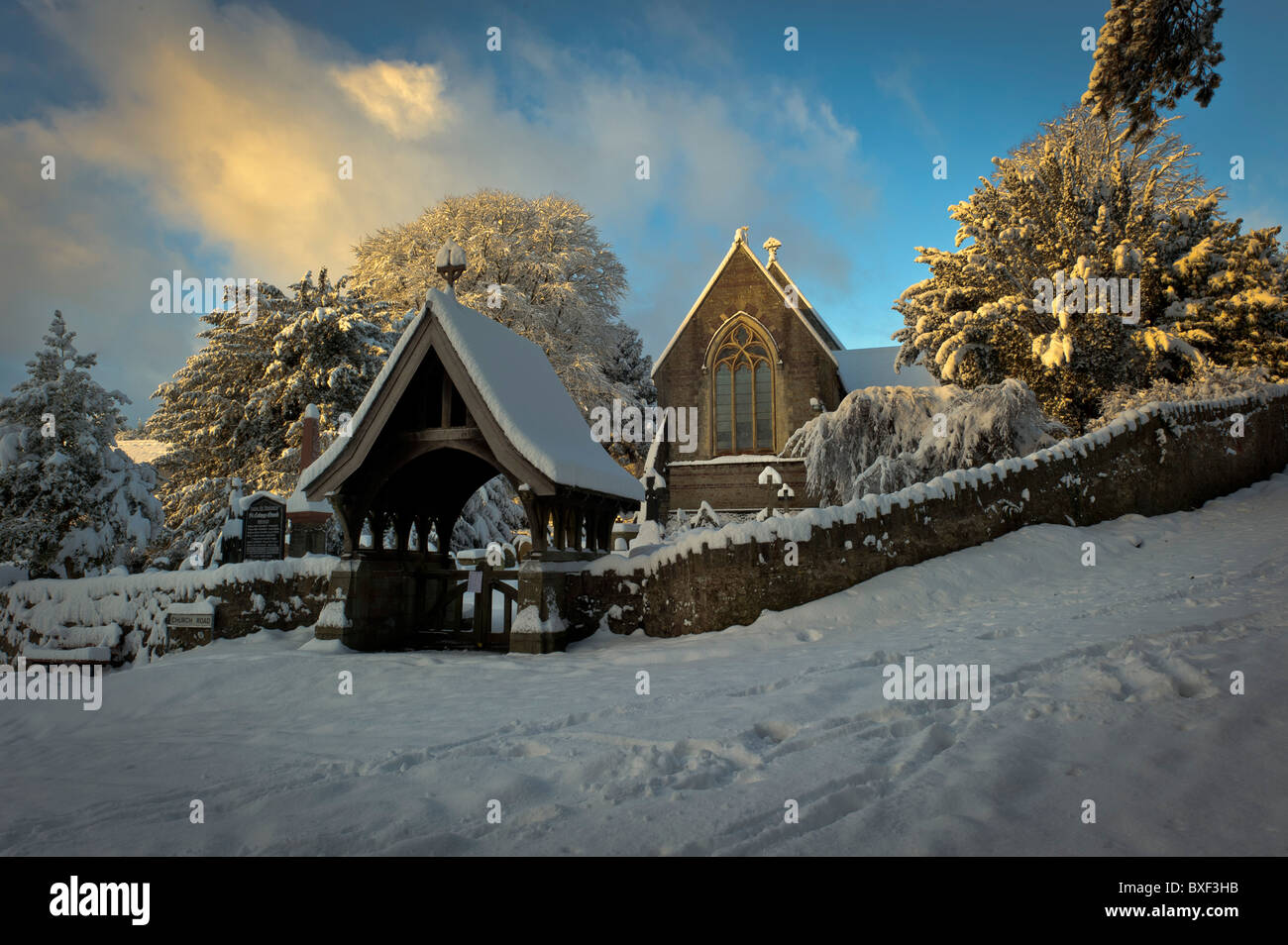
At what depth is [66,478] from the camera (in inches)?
725

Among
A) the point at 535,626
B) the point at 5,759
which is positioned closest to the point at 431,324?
the point at 535,626

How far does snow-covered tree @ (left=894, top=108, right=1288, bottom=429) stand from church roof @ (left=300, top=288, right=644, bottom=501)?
13350 millimetres

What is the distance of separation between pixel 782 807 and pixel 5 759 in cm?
617

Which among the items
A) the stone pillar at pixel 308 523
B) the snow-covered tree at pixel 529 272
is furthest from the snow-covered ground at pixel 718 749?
the snow-covered tree at pixel 529 272

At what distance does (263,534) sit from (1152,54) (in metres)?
14.6

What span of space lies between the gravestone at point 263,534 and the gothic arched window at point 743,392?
17840 mm

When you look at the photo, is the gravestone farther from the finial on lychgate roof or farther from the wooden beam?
the finial on lychgate roof

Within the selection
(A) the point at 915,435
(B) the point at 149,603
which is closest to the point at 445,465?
(B) the point at 149,603

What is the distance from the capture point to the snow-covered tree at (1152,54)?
21.9 feet

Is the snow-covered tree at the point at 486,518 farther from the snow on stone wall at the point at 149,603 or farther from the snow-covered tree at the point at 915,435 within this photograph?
the snow on stone wall at the point at 149,603
